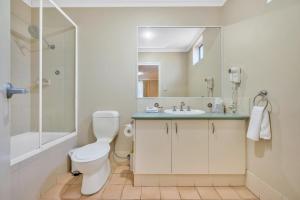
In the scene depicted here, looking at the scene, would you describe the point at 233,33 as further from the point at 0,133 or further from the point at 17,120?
the point at 17,120

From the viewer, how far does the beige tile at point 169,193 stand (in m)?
1.81

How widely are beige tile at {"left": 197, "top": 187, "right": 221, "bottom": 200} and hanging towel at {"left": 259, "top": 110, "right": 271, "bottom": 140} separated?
2.47 ft

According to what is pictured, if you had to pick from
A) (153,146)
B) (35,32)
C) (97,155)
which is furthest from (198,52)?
(35,32)

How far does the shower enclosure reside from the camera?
2.28 meters

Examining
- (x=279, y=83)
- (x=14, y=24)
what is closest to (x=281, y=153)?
(x=279, y=83)

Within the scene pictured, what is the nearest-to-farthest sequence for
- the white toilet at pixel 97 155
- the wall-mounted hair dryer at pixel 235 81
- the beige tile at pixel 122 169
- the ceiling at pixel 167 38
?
the white toilet at pixel 97 155 < the wall-mounted hair dryer at pixel 235 81 < the beige tile at pixel 122 169 < the ceiling at pixel 167 38

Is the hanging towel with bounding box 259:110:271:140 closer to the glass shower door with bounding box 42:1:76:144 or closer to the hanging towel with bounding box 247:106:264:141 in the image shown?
the hanging towel with bounding box 247:106:264:141

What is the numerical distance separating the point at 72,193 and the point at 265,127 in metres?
2.00

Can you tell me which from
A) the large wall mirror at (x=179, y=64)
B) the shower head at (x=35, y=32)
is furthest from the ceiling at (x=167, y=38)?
the shower head at (x=35, y=32)

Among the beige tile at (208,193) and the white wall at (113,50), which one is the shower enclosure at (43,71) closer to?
the white wall at (113,50)

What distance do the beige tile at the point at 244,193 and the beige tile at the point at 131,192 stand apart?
3.41ft

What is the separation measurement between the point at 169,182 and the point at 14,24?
2.68 m

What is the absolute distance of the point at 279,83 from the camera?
154 centimetres

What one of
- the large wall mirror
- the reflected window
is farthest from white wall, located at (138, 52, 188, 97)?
the reflected window
